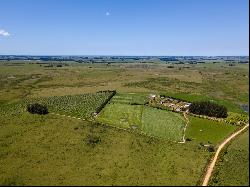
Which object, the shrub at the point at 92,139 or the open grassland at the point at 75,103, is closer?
the shrub at the point at 92,139

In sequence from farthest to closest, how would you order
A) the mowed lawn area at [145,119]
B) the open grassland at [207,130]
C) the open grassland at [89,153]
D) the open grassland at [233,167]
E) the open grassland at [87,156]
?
1. the mowed lawn area at [145,119]
2. the open grassland at [207,130]
3. the open grassland at [89,153]
4. the open grassland at [87,156]
5. the open grassland at [233,167]

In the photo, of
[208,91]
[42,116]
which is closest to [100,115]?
[42,116]

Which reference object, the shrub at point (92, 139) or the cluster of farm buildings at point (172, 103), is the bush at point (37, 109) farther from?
the cluster of farm buildings at point (172, 103)

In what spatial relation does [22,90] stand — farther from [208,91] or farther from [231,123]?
[231,123]

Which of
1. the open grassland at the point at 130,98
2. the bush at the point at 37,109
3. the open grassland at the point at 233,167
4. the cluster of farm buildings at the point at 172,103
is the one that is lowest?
the open grassland at the point at 233,167

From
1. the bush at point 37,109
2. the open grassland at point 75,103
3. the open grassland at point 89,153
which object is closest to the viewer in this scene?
the open grassland at point 89,153

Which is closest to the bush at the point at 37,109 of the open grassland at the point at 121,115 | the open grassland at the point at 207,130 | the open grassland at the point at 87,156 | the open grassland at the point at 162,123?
the open grassland at the point at 87,156

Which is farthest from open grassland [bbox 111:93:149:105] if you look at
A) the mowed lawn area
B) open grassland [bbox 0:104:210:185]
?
open grassland [bbox 0:104:210:185]
